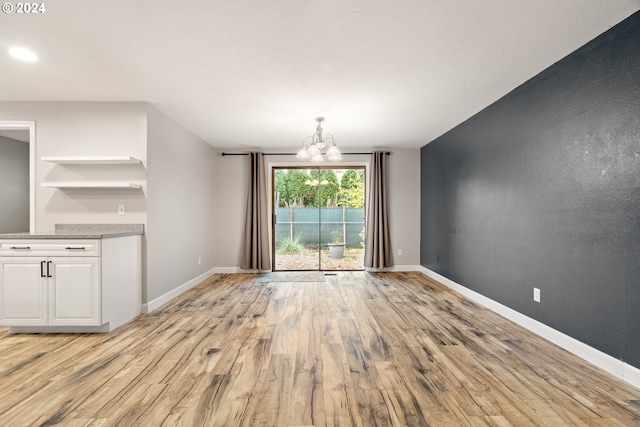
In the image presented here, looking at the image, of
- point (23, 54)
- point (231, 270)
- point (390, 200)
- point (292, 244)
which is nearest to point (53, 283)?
point (23, 54)

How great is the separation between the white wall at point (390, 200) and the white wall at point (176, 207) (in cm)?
27

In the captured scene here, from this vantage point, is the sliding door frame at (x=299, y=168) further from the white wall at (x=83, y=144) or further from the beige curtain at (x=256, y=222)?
the white wall at (x=83, y=144)

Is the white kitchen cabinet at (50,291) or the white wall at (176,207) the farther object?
the white wall at (176,207)

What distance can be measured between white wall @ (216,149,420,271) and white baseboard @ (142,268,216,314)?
2.67 ft

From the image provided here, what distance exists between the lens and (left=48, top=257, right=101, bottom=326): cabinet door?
9.52ft

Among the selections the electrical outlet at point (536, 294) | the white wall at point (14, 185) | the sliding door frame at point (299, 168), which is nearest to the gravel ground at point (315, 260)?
the sliding door frame at point (299, 168)

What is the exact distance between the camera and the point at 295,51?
250 centimetres

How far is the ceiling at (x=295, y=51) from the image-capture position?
2.01 m

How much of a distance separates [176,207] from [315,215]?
2.77 metres

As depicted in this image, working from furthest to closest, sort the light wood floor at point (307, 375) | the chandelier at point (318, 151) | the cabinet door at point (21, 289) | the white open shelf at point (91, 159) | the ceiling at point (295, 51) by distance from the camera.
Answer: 1. the chandelier at point (318, 151)
2. the white open shelf at point (91, 159)
3. the cabinet door at point (21, 289)
4. the ceiling at point (295, 51)
5. the light wood floor at point (307, 375)

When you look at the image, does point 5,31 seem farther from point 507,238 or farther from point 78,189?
point 507,238

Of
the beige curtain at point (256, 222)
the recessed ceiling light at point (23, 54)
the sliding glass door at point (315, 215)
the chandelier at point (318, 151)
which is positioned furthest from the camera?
the sliding glass door at point (315, 215)

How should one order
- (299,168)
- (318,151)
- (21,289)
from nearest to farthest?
1. (21,289)
2. (318,151)
3. (299,168)

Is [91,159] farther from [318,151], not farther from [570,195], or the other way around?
[570,195]
